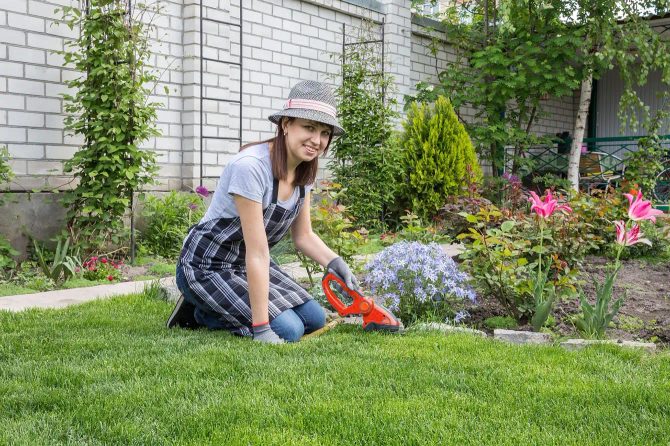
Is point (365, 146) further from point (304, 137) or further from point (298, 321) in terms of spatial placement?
point (304, 137)

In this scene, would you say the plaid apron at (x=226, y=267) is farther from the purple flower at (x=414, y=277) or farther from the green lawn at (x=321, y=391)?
the purple flower at (x=414, y=277)

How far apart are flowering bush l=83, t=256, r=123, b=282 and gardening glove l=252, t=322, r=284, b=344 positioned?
8.78 ft

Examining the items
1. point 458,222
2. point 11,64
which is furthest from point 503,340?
point 11,64

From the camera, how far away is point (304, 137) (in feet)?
11.9

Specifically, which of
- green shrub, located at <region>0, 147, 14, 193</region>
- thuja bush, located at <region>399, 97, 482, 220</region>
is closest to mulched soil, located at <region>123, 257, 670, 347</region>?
green shrub, located at <region>0, 147, 14, 193</region>

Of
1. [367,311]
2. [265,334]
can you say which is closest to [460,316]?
[367,311]

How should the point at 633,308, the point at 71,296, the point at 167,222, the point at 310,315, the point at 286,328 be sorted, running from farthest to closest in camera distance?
the point at 167,222 → the point at 71,296 → the point at 633,308 → the point at 310,315 → the point at 286,328

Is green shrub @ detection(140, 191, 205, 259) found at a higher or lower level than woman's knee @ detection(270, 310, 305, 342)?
higher

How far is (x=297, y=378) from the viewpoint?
305cm

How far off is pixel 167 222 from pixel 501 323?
3966 mm

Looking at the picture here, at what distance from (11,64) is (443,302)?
4422mm

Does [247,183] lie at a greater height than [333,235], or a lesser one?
greater

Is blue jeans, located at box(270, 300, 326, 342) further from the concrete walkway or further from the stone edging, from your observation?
the concrete walkway

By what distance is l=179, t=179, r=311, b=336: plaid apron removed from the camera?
12.7 ft
